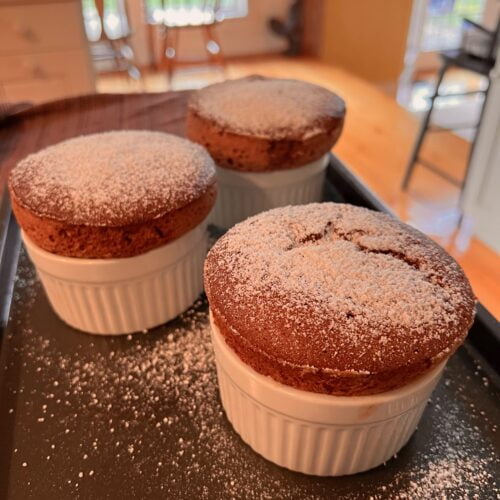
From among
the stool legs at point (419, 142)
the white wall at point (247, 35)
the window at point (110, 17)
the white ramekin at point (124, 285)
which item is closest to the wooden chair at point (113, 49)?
the window at point (110, 17)

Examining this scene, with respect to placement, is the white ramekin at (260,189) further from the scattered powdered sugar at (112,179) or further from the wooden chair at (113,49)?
the wooden chair at (113,49)

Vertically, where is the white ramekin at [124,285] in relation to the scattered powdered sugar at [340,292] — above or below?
below

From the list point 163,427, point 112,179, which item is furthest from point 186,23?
point 163,427

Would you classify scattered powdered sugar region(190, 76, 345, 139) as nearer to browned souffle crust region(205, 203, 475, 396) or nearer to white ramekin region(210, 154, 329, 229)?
white ramekin region(210, 154, 329, 229)

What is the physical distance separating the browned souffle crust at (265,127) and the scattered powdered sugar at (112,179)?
3.2 inches

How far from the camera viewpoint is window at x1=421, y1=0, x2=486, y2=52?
388cm

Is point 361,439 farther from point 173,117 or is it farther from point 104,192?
point 173,117

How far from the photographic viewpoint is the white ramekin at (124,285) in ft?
2.46

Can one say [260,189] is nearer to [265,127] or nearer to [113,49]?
[265,127]

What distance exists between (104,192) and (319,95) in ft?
1.69

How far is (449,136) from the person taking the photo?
2.78 meters

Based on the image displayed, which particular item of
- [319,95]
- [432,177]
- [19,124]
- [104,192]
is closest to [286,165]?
[319,95]

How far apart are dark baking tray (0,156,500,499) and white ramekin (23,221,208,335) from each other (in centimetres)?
3

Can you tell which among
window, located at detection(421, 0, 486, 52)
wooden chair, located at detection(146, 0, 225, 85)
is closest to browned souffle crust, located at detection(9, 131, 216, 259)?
wooden chair, located at detection(146, 0, 225, 85)
